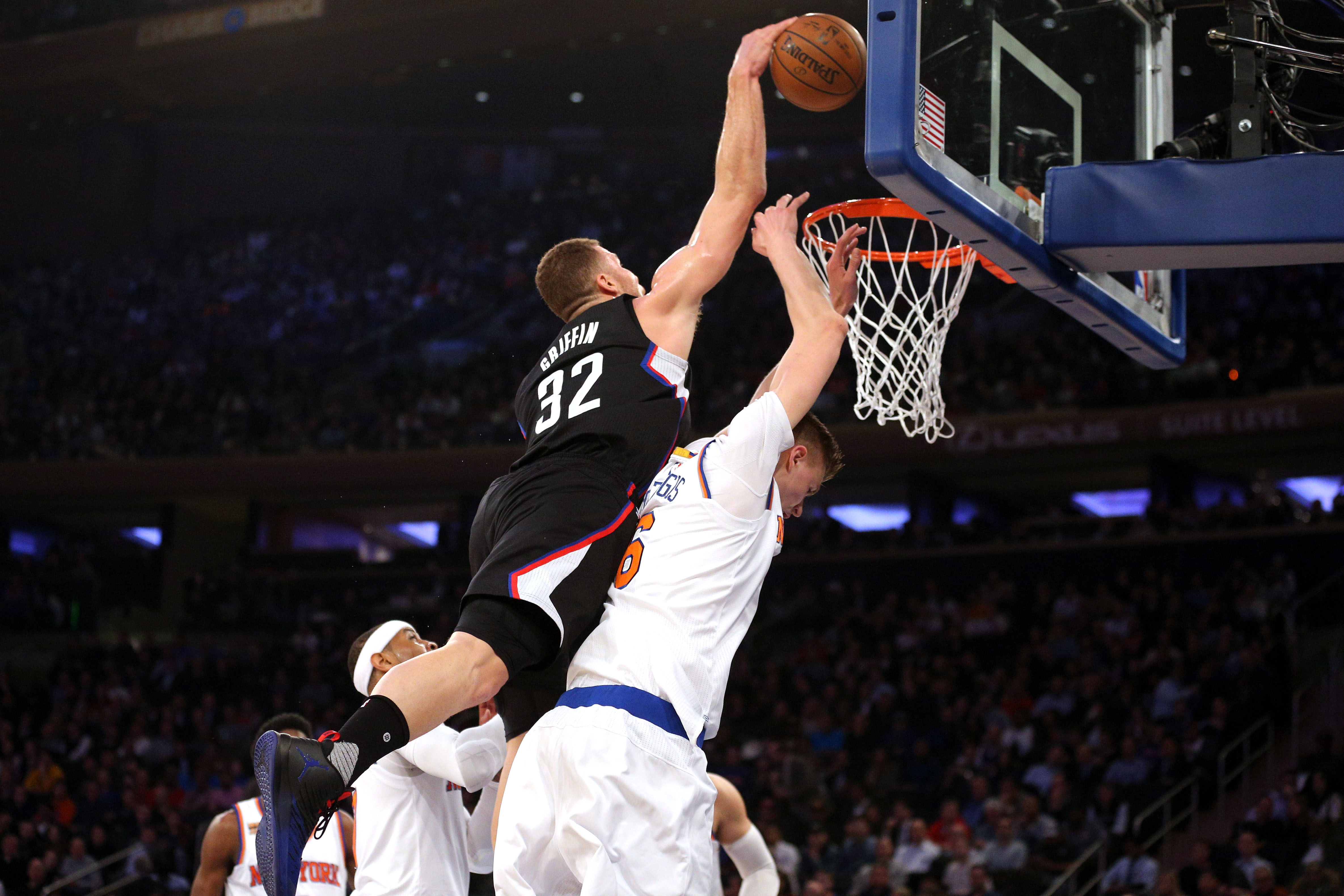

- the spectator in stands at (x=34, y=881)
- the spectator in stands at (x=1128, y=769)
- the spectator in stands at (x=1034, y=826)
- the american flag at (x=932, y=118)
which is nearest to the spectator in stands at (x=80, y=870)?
the spectator in stands at (x=34, y=881)

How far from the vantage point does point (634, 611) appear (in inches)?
141

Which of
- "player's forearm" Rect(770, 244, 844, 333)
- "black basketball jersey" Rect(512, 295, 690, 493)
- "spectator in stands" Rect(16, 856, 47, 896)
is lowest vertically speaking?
"spectator in stands" Rect(16, 856, 47, 896)

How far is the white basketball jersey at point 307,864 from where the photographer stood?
5824 millimetres

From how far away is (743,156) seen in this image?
13.7 ft

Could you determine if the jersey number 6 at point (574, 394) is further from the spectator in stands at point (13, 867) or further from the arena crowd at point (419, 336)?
the arena crowd at point (419, 336)

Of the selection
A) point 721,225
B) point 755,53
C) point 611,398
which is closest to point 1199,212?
point 755,53

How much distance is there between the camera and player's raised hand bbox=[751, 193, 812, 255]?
426 cm

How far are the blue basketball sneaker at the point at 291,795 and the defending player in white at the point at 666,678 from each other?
521 mm

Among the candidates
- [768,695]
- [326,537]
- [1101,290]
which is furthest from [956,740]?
[326,537]

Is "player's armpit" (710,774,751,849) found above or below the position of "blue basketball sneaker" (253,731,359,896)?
below

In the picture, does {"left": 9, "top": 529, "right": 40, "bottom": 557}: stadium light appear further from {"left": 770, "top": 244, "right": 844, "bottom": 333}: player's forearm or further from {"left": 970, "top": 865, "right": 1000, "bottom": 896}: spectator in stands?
{"left": 770, "top": 244, "right": 844, "bottom": 333}: player's forearm

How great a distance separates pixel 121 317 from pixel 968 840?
65.0 ft

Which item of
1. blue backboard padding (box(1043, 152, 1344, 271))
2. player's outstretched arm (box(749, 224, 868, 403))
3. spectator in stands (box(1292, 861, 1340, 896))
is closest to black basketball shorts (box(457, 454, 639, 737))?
player's outstretched arm (box(749, 224, 868, 403))

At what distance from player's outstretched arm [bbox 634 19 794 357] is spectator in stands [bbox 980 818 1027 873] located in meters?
8.27
